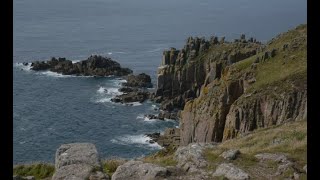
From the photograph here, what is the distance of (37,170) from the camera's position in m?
16.8

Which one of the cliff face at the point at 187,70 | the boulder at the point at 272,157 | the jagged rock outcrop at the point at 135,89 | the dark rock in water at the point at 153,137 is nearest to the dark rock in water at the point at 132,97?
the jagged rock outcrop at the point at 135,89

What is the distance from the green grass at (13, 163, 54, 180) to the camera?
16547 mm

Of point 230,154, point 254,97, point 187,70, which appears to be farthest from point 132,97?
point 230,154

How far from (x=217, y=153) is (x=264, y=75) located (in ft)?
139

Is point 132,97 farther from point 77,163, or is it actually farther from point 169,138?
point 77,163

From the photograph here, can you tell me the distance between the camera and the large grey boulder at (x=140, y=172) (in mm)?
13594

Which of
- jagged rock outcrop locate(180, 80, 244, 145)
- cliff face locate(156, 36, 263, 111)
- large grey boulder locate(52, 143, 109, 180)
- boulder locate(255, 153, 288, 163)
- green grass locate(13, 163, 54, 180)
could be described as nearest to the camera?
large grey boulder locate(52, 143, 109, 180)

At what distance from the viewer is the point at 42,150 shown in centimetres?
7438

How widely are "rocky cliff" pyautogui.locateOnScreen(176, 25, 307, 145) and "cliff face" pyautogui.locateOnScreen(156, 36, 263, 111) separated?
32458 mm

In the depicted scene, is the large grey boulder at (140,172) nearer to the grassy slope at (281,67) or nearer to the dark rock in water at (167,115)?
the grassy slope at (281,67)

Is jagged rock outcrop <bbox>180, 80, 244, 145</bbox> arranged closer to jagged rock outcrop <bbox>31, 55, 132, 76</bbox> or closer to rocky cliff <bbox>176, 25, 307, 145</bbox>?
rocky cliff <bbox>176, 25, 307, 145</bbox>

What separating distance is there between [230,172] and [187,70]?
93535mm

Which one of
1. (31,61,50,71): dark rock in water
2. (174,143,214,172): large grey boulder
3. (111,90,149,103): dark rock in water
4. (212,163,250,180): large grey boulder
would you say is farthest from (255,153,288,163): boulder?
(31,61,50,71): dark rock in water

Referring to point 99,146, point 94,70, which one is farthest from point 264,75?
point 94,70
